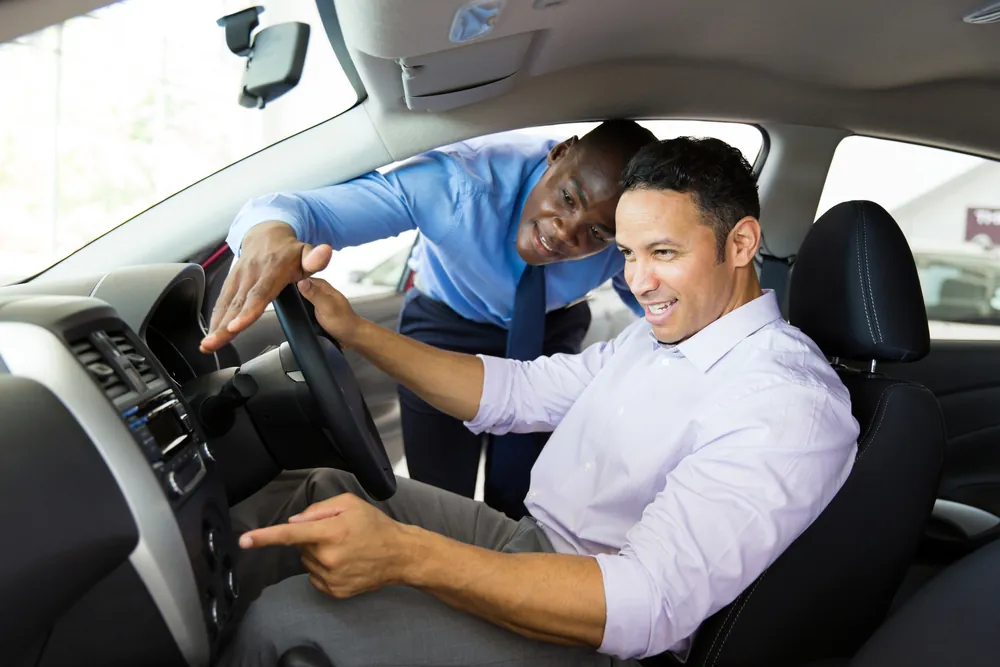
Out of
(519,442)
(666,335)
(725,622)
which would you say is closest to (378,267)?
(519,442)

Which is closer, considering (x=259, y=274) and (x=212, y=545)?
(x=212, y=545)

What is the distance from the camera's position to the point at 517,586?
1.01m

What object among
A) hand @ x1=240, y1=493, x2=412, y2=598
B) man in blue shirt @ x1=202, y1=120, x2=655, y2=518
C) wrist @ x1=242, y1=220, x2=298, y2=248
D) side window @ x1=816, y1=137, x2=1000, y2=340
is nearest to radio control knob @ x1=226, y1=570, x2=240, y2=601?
hand @ x1=240, y1=493, x2=412, y2=598

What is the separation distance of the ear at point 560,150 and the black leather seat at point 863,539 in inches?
25.1

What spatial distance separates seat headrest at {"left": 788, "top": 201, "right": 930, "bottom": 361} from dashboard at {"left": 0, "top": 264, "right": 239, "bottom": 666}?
1.03 m

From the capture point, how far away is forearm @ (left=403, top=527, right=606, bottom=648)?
3.30ft

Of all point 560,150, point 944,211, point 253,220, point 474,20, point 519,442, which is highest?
point 474,20

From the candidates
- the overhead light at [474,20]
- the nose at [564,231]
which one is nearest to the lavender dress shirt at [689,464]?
the nose at [564,231]

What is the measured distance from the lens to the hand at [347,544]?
0.93 metres

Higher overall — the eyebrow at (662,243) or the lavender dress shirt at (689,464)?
the eyebrow at (662,243)

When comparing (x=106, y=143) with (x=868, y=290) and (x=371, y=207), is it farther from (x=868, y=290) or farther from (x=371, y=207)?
(x=868, y=290)

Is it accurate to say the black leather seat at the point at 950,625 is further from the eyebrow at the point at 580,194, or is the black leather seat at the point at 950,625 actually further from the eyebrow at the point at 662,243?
the eyebrow at the point at 580,194

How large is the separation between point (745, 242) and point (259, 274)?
2.53 feet

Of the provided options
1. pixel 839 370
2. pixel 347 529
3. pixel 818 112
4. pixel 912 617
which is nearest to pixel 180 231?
pixel 347 529
